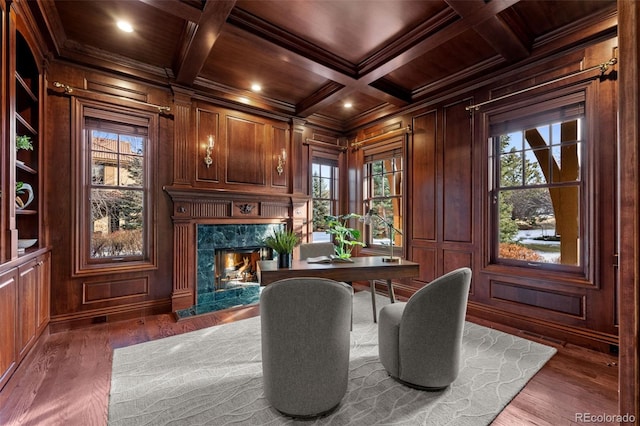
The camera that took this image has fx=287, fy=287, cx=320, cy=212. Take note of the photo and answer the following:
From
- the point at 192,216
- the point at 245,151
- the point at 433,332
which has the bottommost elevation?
the point at 433,332

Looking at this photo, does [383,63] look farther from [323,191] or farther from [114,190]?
[114,190]

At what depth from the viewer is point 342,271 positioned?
265cm

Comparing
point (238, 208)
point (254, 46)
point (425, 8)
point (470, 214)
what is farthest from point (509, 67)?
point (238, 208)

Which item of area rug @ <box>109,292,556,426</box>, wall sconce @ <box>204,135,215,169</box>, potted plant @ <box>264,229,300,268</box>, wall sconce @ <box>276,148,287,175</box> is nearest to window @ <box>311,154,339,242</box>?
wall sconce @ <box>276,148,287,175</box>

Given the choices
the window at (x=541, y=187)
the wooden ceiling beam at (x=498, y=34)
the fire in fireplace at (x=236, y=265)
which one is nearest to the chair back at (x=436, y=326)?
the window at (x=541, y=187)

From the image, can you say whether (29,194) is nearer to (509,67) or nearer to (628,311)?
(628,311)

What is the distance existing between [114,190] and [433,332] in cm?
366

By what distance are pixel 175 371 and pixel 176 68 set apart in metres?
3.19

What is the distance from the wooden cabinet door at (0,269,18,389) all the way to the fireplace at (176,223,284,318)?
1.51 m

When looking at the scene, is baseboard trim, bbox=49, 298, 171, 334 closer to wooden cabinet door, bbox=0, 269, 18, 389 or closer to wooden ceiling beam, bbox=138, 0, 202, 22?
wooden cabinet door, bbox=0, 269, 18, 389

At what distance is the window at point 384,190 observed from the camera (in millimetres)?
4641

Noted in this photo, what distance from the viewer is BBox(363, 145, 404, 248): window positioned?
464 centimetres

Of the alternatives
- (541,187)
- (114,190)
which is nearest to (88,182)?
(114,190)

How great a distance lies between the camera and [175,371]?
86.5 inches
